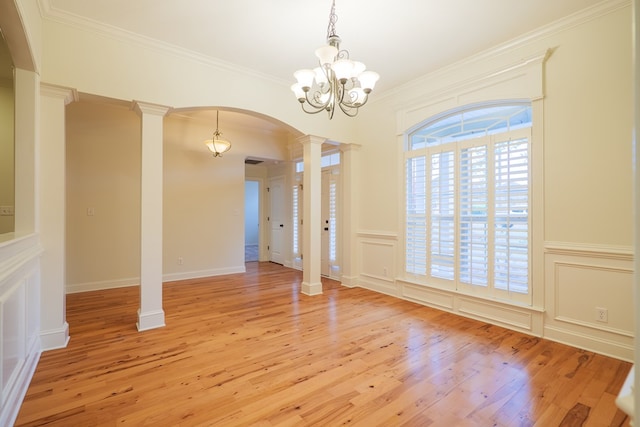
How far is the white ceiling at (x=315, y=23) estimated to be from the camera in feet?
8.59

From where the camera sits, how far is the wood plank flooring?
1.84 meters

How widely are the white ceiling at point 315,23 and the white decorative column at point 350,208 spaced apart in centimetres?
166

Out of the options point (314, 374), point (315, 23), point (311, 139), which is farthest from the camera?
point (311, 139)

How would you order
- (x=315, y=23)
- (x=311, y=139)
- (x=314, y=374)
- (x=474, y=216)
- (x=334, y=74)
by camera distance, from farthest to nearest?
(x=311, y=139) < (x=474, y=216) < (x=315, y=23) < (x=334, y=74) < (x=314, y=374)

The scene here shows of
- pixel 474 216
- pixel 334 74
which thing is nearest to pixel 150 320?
pixel 334 74

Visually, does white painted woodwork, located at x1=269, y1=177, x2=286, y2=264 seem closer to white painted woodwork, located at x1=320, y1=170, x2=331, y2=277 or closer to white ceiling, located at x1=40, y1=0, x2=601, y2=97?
white painted woodwork, located at x1=320, y1=170, x2=331, y2=277

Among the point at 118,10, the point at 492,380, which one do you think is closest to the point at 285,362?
the point at 492,380

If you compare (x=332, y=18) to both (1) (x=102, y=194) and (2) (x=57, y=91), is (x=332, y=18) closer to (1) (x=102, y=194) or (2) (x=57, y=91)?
(2) (x=57, y=91)

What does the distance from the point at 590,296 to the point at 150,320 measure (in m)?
4.29

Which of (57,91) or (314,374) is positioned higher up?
(57,91)

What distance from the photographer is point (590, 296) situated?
8.89 feet

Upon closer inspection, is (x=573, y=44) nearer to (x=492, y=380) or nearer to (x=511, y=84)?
(x=511, y=84)

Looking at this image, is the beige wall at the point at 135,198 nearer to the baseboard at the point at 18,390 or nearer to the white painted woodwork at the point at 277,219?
the white painted woodwork at the point at 277,219

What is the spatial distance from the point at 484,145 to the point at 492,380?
2.38 meters
